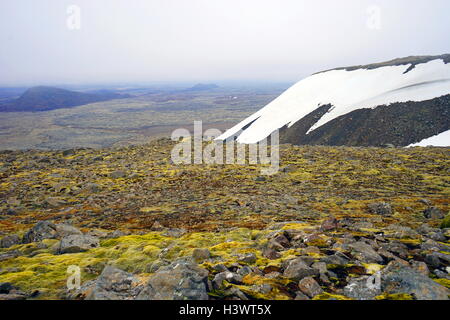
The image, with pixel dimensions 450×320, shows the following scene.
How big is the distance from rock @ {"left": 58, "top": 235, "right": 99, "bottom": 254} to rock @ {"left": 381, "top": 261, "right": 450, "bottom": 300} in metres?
12.0

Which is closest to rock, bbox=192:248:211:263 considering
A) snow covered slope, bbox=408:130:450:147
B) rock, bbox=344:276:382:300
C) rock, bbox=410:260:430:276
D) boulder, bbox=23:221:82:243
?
rock, bbox=344:276:382:300

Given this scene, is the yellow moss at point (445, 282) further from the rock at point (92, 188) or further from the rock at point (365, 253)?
the rock at point (92, 188)

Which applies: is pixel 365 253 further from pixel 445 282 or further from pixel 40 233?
pixel 40 233

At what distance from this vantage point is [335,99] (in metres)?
102

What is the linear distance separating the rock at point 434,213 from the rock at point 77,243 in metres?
18.5

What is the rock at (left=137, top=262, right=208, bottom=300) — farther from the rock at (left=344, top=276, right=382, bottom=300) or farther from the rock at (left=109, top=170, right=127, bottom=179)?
the rock at (left=109, top=170, right=127, bottom=179)

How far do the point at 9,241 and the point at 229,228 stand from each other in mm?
11192

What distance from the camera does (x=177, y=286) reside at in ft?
23.6

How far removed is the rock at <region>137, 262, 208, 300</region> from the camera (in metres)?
6.97

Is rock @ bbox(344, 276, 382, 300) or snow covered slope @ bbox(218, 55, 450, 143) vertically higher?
snow covered slope @ bbox(218, 55, 450, 143)
